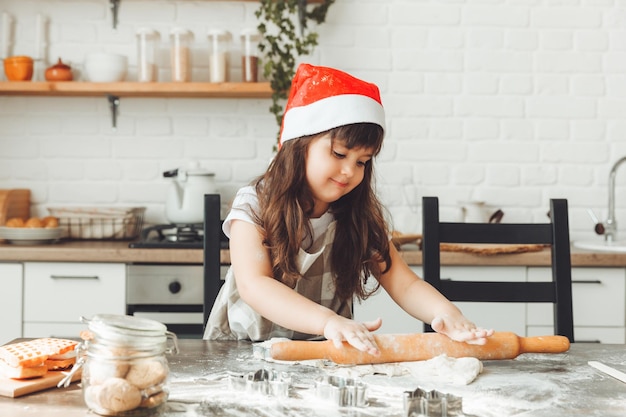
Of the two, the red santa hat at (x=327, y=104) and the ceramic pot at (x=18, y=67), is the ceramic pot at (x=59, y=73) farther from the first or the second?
the red santa hat at (x=327, y=104)

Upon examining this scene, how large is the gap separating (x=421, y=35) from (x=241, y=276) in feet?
6.07

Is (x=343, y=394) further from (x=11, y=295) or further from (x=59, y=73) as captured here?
(x=59, y=73)

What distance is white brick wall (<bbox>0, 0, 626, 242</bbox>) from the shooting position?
2.96m

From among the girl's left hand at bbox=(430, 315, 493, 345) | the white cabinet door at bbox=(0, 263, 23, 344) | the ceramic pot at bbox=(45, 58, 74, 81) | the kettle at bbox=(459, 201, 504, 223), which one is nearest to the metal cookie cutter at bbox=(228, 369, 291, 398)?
the girl's left hand at bbox=(430, 315, 493, 345)

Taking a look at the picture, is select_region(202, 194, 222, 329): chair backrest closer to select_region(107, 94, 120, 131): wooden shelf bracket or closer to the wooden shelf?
the wooden shelf

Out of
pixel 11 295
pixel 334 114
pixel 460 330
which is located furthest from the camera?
pixel 11 295

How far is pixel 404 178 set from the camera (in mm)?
3021

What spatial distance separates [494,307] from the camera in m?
2.49

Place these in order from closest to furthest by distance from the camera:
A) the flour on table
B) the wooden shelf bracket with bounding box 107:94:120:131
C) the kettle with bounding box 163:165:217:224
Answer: the flour on table
the kettle with bounding box 163:165:217:224
the wooden shelf bracket with bounding box 107:94:120:131

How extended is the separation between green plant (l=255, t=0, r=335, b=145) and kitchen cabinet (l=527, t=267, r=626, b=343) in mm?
1124

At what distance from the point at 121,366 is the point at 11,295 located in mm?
A: 1729

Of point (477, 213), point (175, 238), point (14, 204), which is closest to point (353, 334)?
point (175, 238)

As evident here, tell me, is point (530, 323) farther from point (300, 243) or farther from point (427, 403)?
point (427, 403)

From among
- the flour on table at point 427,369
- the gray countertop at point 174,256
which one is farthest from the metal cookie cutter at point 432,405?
the gray countertop at point 174,256
